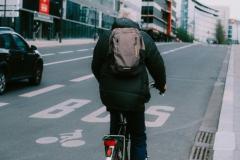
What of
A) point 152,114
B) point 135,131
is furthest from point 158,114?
point 135,131

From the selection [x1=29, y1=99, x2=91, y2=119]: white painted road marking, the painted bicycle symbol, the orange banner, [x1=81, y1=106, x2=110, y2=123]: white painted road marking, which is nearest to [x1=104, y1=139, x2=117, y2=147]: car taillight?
the painted bicycle symbol

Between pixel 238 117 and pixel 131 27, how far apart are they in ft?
17.6

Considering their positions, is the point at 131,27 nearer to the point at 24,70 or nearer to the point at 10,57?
the point at 10,57

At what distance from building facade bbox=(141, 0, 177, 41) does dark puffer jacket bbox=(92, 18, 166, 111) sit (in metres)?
106

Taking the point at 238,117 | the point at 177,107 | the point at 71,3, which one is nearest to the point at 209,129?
the point at 238,117

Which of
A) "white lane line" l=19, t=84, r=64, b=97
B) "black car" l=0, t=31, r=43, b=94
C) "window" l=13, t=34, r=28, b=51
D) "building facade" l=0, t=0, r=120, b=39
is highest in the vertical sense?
"building facade" l=0, t=0, r=120, b=39

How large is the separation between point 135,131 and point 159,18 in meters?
127

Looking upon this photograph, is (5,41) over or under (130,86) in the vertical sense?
over

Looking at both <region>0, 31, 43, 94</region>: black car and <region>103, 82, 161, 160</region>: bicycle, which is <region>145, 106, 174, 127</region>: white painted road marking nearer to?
<region>0, 31, 43, 94</region>: black car

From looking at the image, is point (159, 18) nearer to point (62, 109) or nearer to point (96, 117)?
point (62, 109)

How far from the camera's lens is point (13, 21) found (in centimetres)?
5169

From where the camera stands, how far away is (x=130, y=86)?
153 inches

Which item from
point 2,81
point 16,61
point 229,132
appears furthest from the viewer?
point 16,61

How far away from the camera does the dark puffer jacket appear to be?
388 centimetres
